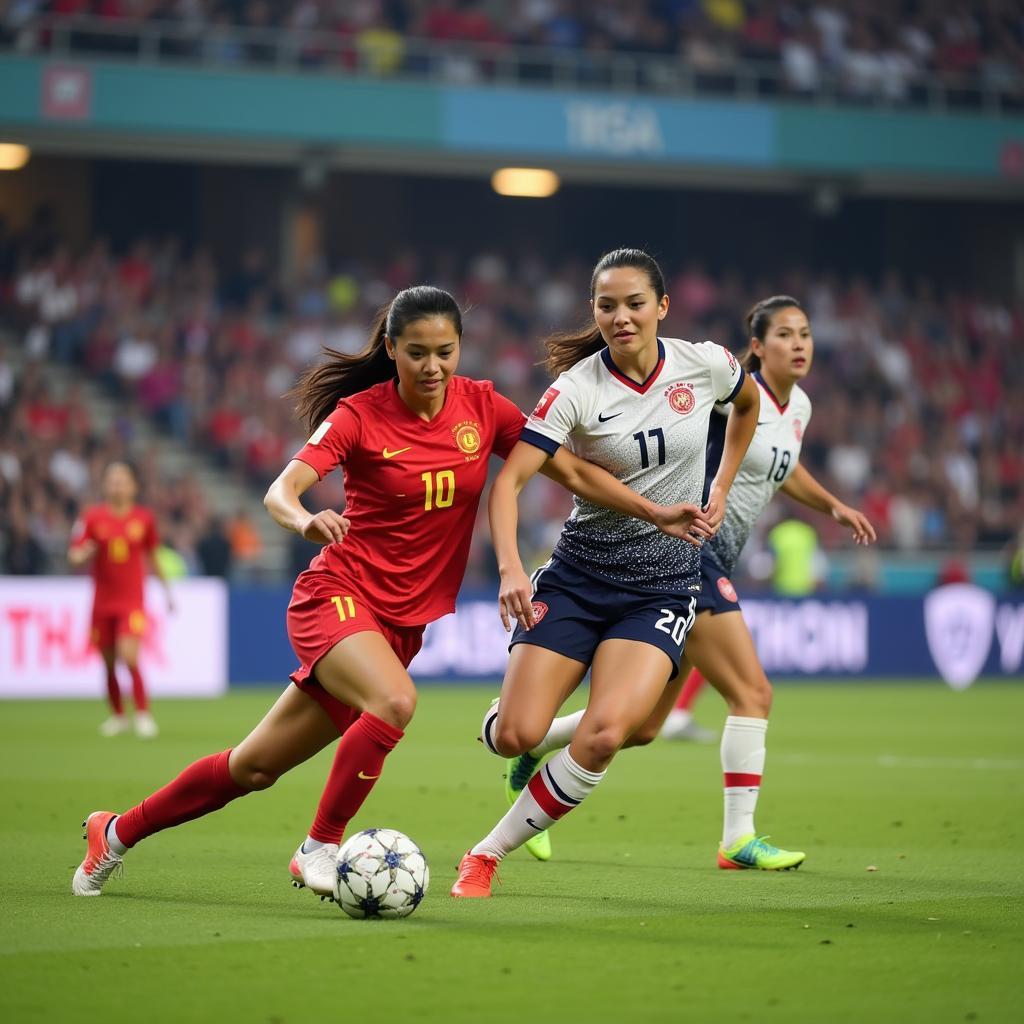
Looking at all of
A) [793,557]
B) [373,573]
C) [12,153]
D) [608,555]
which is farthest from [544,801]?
[12,153]

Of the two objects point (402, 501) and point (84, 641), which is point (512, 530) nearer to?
point (402, 501)

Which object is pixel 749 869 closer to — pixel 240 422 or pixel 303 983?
pixel 303 983

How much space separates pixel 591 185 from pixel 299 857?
30.0m

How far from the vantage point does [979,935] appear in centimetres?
630

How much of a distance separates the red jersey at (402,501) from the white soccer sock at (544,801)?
753 mm

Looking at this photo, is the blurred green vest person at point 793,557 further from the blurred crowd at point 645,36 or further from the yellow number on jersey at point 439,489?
the yellow number on jersey at point 439,489

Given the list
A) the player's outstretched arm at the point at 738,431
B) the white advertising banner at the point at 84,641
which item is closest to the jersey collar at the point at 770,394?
the player's outstretched arm at the point at 738,431

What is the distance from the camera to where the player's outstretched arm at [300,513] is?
6.08 meters

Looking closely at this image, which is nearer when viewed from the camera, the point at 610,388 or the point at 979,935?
the point at 979,935

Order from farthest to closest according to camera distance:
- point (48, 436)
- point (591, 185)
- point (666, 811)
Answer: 1. point (591, 185)
2. point (48, 436)
3. point (666, 811)

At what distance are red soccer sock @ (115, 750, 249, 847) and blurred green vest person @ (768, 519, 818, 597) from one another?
17930 millimetres

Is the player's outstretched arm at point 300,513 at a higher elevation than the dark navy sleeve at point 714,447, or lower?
lower

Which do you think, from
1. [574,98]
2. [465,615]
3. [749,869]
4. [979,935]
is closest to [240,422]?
[465,615]

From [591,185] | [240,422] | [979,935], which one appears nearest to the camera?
[979,935]
